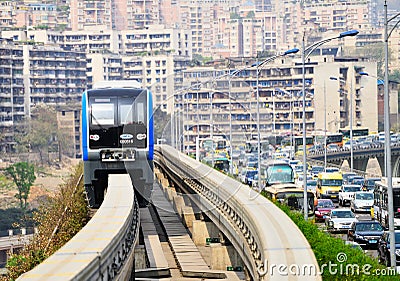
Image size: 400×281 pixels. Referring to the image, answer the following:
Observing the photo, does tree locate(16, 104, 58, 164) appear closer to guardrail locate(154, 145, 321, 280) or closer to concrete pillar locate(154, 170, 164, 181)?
concrete pillar locate(154, 170, 164, 181)

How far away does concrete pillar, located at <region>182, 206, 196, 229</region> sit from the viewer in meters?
42.4

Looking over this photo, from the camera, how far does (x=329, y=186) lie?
54531mm

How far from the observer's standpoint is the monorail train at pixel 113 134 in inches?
1248

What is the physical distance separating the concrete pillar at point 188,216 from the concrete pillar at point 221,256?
12099 millimetres

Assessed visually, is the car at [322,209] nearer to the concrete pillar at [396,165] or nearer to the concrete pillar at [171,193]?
the concrete pillar at [171,193]

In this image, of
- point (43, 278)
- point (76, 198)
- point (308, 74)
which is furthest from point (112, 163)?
point (308, 74)

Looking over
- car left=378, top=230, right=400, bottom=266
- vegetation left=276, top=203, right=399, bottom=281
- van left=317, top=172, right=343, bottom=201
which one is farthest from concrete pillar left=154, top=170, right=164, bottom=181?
vegetation left=276, top=203, right=399, bottom=281

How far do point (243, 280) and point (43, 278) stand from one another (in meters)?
14.1

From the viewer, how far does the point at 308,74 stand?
13775 centimetres

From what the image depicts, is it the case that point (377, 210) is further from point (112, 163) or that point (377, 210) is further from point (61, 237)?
point (61, 237)

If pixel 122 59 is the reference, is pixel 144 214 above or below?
below

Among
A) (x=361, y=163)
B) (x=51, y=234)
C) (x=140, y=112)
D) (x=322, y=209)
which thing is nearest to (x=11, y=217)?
(x=361, y=163)

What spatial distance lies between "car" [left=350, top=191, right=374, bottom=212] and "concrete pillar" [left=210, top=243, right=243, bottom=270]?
1745cm

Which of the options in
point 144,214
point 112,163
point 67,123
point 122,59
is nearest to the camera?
point 112,163
